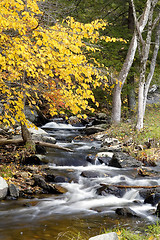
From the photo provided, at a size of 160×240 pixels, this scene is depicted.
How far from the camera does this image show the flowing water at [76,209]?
463 cm

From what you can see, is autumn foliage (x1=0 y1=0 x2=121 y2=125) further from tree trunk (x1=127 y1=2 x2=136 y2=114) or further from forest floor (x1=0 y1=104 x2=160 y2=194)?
tree trunk (x1=127 y1=2 x2=136 y2=114)

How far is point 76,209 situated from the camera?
587 cm

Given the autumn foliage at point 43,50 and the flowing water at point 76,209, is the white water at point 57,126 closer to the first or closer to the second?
the flowing water at point 76,209

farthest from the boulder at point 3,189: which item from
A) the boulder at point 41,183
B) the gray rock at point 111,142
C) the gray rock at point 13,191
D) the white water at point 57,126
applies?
the white water at point 57,126

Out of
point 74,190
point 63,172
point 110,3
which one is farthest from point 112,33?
point 74,190

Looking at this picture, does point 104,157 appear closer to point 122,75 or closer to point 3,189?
point 3,189

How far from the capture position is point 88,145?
485 inches

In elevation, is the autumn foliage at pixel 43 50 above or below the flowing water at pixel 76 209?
above

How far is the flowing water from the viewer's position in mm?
4633

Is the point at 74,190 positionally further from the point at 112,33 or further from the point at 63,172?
the point at 112,33

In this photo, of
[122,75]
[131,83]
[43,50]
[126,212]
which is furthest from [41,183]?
[131,83]

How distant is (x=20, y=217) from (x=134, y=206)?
258cm

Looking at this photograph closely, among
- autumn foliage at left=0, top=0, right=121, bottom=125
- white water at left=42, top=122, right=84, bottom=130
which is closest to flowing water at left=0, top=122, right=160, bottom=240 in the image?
autumn foliage at left=0, top=0, right=121, bottom=125

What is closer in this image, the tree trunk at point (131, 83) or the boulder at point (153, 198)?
the boulder at point (153, 198)
